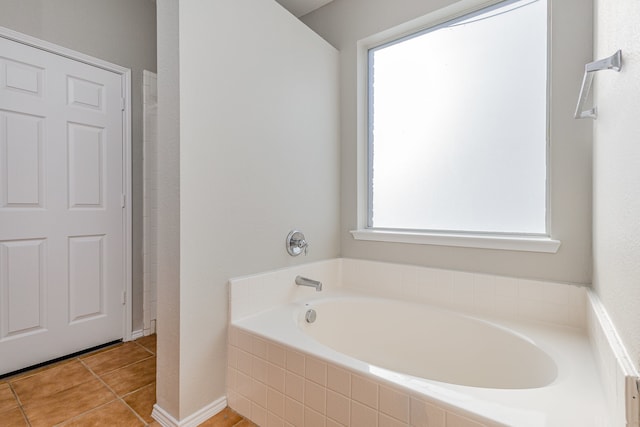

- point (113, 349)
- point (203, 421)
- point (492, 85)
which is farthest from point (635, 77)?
point (113, 349)

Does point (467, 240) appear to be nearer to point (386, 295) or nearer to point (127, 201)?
point (386, 295)

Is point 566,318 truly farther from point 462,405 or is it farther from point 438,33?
point 438,33

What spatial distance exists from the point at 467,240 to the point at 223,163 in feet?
4.46

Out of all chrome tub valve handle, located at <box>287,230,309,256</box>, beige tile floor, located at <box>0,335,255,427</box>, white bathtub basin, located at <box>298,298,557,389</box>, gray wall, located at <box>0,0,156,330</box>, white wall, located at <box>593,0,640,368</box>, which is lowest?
beige tile floor, located at <box>0,335,255,427</box>

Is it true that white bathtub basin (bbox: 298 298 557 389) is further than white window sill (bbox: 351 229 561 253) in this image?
No

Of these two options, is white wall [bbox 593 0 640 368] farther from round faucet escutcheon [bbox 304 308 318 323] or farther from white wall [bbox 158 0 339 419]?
white wall [bbox 158 0 339 419]

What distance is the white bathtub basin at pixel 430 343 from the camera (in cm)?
138

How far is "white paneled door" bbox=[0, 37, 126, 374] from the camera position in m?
1.78

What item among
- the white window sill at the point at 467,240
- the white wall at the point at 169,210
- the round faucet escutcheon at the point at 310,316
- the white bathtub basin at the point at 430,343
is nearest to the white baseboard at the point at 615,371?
the white bathtub basin at the point at 430,343

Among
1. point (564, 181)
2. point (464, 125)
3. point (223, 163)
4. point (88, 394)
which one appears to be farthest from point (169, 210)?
point (564, 181)

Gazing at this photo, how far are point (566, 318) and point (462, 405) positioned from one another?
0.95 m

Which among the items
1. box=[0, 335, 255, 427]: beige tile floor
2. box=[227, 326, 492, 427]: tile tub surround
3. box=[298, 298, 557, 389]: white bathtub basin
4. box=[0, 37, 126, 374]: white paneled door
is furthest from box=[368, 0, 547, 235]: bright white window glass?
box=[0, 37, 126, 374]: white paneled door

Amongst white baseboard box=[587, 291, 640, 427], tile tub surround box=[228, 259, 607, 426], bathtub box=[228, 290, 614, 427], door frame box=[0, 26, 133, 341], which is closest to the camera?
white baseboard box=[587, 291, 640, 427]

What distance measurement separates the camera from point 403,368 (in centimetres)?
172
